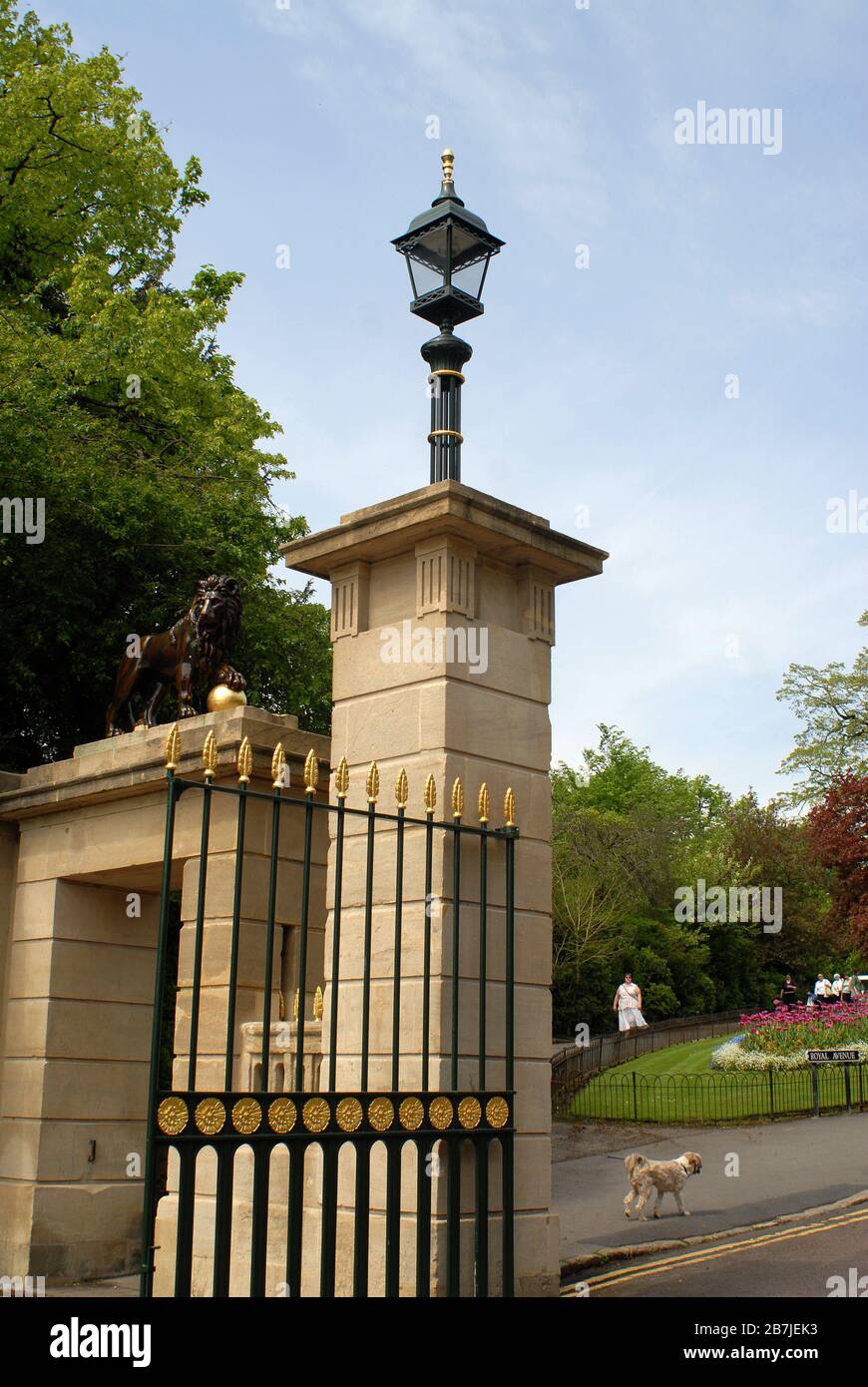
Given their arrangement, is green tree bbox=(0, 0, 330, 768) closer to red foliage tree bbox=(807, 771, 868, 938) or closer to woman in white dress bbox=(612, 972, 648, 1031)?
woman in white dress bbox=(612, 972, 648, 1031)

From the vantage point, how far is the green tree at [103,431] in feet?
46.6

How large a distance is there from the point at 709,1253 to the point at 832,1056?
317 inches

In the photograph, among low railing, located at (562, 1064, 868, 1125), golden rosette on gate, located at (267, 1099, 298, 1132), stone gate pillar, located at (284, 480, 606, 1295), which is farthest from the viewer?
low railing, located at (562, 1064, 868, 1125)

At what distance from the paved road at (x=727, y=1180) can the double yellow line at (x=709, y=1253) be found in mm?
423

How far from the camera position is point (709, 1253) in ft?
30.1

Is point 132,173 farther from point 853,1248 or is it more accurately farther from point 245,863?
point 853,1248

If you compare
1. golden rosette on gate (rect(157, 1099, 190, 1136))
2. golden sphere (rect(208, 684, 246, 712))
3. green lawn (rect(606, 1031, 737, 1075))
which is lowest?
green lawn (rect(606, 1031, 737, 1075))

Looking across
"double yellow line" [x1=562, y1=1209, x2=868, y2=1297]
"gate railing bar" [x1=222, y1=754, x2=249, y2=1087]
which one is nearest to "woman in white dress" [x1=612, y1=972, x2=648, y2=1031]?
"double yellow line" [x1=562, y1=1209, x2=868, y2=1297]

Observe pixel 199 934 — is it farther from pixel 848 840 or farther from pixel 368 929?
pixel 848 840

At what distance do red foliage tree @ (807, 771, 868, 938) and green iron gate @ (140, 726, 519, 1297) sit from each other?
2831 cm

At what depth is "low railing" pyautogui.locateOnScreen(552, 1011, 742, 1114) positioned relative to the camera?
64.6 feet

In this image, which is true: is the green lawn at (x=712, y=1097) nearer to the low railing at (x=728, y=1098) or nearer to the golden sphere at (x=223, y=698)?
the low railing at (x=728, y=1098)

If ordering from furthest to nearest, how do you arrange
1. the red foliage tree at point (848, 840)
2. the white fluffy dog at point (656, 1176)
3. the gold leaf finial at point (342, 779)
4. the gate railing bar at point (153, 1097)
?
the red foliage tree at point (848, 840) < the white fluffy dog at point (656, 1176) < the gold leaf finial at point (342, 779) < the gate railing bar at point (153, 1097)

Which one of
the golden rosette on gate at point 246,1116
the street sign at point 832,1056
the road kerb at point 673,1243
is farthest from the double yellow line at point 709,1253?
the street sign at point 832,1056
